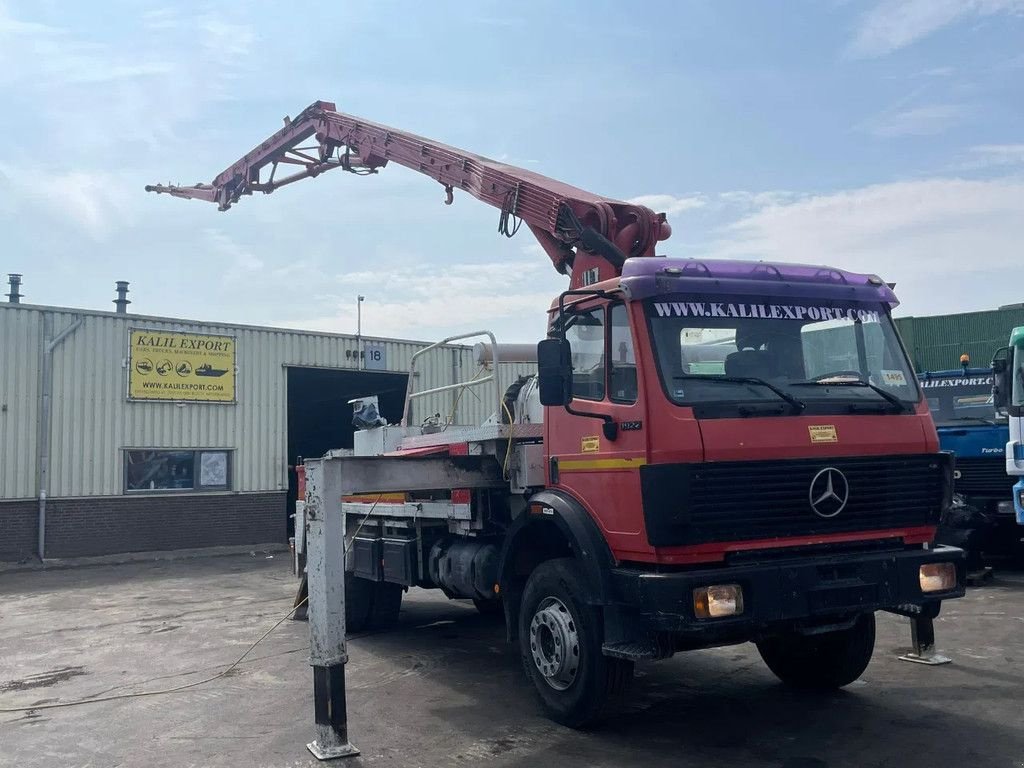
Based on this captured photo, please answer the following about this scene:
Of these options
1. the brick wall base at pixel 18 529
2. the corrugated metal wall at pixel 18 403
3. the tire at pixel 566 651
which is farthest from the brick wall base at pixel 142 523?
the tire at pixel 566 651

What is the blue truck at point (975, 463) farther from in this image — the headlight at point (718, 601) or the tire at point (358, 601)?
the headlight at point (718, 601)

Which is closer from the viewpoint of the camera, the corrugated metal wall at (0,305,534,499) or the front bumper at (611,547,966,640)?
the front bumper at (611,547,966,640)

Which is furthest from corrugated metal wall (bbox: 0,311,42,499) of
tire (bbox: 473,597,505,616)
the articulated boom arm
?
tire (bbox: 473,597,505,616)

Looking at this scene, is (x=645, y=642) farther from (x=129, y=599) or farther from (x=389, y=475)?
(x=129, y=599)

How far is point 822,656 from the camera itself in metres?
6.83

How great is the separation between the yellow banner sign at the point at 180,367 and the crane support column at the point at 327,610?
14903 millimetres

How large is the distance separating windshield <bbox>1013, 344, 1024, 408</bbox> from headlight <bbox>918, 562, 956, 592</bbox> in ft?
19.7

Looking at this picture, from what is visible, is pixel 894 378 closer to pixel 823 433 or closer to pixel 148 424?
pixel 823 433

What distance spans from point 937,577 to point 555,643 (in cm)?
243

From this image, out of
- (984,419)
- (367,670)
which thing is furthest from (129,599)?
(984,419)

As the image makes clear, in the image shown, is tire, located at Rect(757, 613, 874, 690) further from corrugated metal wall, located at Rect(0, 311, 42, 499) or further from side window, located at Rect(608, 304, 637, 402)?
corrugated metal wall, located at Rect(0, 311, 42, 499)

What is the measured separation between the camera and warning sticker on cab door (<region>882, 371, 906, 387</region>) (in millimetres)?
6066

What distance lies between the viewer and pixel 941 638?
28.4 feet

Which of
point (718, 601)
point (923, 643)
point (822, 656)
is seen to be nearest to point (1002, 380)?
point (923, 643)
